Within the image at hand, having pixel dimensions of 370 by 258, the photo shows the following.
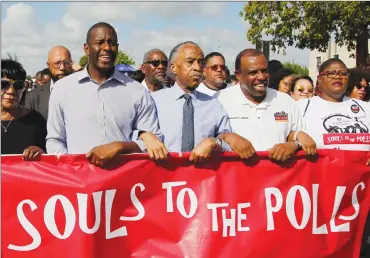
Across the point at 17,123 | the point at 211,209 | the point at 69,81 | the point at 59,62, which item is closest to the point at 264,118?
the point at 211,209

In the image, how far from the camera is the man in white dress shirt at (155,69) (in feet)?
21.7

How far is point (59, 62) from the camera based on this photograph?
7016 mm

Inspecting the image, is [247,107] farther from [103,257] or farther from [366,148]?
[103,257]

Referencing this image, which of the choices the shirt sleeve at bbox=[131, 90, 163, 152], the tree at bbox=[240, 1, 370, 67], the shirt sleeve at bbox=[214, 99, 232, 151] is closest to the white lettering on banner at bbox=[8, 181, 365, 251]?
the shirt sleeve at bbox=[131, 90, 163, 152]

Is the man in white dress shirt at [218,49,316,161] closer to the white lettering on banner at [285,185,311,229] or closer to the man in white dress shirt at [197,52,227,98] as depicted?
the white lettering on banner at [285,185,311,229]

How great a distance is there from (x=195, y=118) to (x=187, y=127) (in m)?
0.09

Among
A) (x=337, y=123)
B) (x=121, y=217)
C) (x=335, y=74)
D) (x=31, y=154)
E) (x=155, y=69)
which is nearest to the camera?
(x=31, y=154)

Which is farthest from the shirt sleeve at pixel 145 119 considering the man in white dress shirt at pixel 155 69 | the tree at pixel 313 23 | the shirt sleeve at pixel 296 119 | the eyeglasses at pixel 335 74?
the tree at pixel 313 23

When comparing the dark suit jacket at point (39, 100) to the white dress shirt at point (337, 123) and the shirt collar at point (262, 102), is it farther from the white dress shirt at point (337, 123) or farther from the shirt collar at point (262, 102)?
the white dress shirt at point (337, 123)

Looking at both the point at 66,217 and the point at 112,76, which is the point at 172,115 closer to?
the point at 112,76

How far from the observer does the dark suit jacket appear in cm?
638

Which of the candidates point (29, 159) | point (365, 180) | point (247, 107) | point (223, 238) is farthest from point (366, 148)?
point (29, 159)

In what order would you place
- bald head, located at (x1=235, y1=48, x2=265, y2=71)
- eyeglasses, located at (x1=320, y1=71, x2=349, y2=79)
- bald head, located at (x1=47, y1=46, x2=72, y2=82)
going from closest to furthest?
bald head, located at (x1=235, y1=48, x2=265, y2=71), eyeglasses, located at (x1=320, y1=71, x2=349, y2=79), bald head, located at (x1=47, y1=46, x2=72, y2=82)

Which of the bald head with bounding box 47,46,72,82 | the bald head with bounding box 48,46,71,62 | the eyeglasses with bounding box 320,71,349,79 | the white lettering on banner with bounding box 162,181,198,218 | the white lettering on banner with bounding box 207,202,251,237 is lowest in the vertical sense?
the white lettering on banner with bounding box 207,202,251,237
